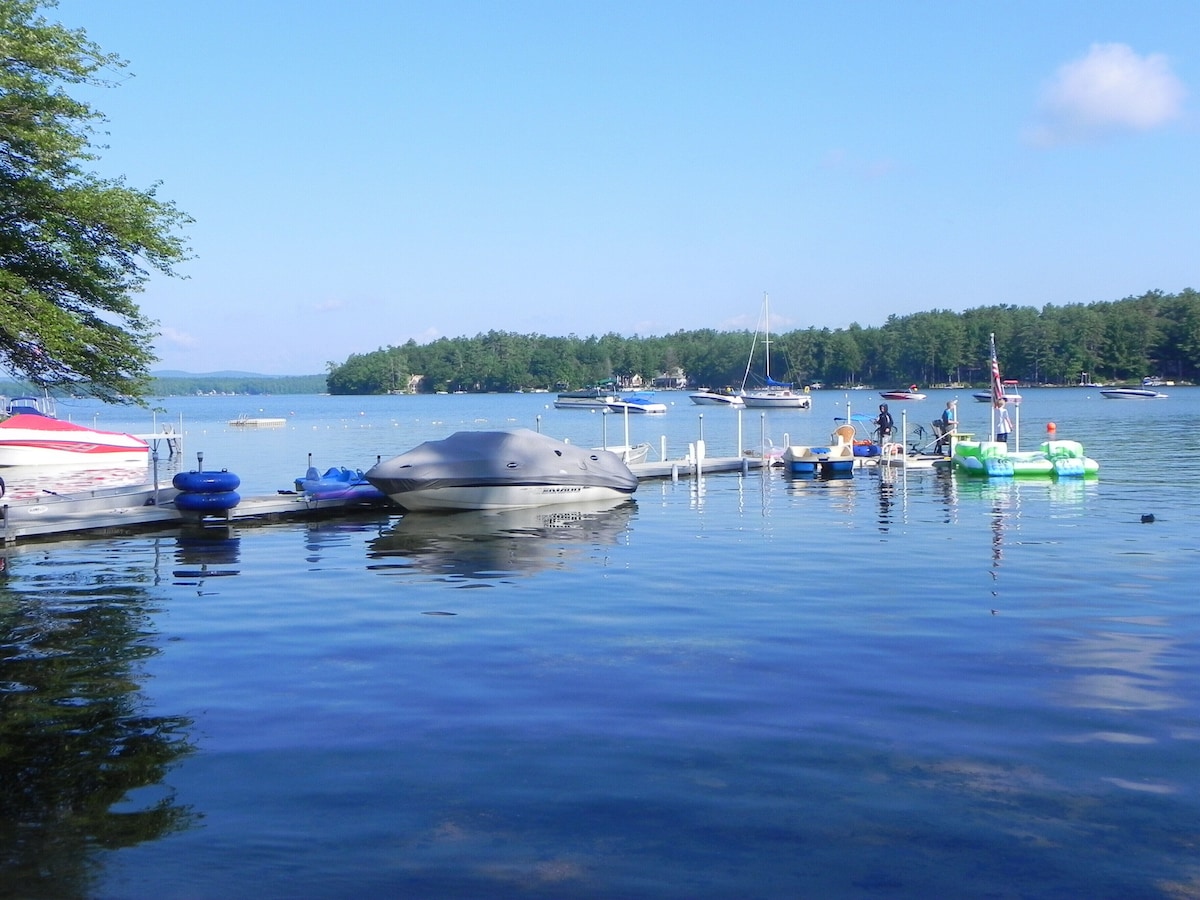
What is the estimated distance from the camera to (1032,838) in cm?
716

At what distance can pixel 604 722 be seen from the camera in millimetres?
9648

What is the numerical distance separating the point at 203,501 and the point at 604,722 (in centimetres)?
1645

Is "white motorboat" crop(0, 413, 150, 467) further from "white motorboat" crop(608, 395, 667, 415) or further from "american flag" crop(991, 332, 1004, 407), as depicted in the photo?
"white motorboat" crop(608, 395, 667, 415)

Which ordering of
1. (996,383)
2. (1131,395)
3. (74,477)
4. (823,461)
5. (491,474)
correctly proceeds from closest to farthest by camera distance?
(491,474) → (996,383) → (823,461) → (74,477) → (1131,395)

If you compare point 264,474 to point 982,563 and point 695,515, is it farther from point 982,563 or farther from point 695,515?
point 982,563

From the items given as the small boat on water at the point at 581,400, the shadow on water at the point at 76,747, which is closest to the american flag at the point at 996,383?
the shadow on water at the point at 76,747

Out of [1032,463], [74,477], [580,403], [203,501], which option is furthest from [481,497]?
[580,403]

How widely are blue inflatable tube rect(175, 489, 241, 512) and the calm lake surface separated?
323 centimetres

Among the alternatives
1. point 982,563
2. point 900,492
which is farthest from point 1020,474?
point 982,563

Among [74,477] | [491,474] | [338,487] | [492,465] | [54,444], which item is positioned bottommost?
[74,477]

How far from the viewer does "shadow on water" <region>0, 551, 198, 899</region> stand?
696 cm

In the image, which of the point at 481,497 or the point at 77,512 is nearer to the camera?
the point at 77,512

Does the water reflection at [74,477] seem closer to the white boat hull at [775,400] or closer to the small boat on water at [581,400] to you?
the white boat hull at [775,400]

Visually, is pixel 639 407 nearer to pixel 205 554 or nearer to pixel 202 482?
pixel 202 482
